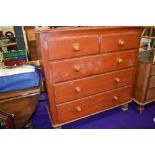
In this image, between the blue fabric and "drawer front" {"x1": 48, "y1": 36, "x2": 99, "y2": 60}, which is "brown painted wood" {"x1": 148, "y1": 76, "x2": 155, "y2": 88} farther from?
the blue fabric

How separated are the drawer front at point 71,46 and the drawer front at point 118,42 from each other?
0.09 metres

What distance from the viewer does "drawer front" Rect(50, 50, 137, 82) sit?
1.25 m

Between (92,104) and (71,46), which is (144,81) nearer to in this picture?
(92,104)

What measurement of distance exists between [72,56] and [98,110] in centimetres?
76

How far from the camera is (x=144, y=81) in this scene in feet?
5.57

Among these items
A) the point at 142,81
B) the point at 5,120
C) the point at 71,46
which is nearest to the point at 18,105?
the point at 5,120

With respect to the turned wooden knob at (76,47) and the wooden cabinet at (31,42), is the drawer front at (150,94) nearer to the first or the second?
the turned wooden knob at (76,47)

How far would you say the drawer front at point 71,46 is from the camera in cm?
116

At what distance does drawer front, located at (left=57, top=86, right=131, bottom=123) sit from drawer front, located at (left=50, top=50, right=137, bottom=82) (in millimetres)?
296

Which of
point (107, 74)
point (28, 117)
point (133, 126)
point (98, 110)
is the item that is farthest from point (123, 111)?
point (28, 117)

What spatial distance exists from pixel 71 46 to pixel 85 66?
0.81 feet

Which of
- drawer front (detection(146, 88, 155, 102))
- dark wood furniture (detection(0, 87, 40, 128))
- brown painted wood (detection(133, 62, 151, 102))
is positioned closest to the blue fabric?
dark wood furniture (detection(0, 87, 40, 128))
